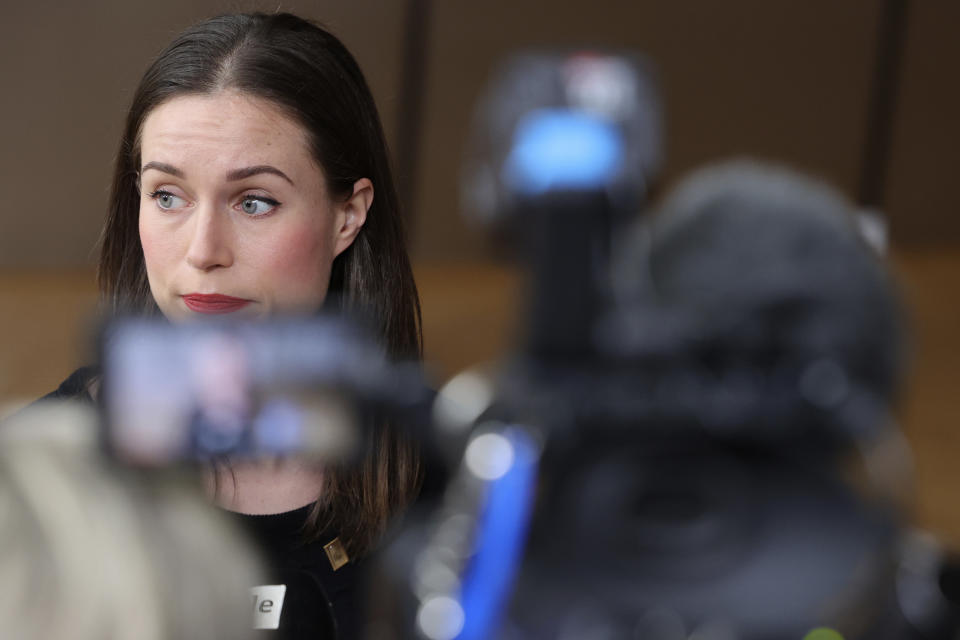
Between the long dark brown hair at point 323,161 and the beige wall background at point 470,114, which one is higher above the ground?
the long dark brown hair at point 323,161

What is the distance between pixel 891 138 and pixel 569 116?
8.28 feet

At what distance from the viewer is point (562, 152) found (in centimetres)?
25

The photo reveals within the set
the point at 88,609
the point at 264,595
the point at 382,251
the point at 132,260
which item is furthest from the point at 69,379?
the point at 88,609

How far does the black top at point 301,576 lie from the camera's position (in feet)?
1.61

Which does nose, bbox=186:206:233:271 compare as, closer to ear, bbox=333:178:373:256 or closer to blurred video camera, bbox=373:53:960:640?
ear, bbox=333:178:373:256

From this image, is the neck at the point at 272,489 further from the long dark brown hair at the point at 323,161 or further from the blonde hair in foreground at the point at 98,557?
the blonde hair in foreground at the point at 98,557

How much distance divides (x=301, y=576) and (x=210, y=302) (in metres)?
0.17

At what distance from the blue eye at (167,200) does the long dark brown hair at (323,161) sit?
0.09m

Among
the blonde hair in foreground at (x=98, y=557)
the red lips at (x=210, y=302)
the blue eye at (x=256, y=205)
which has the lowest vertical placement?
the red lips at (x=210, y=302)

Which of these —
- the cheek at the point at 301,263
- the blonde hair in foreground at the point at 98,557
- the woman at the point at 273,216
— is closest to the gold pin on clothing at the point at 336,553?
the woman at the point at 273,216

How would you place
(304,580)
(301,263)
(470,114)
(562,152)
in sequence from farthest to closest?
(470,114) < (301,263) < (304,580) < (562,152)

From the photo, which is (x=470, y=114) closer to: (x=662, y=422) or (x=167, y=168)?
(x=167, y=168)

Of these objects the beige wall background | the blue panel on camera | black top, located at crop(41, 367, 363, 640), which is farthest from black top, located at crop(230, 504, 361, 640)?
the beige wall background

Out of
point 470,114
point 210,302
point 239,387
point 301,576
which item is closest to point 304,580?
point 301,576
